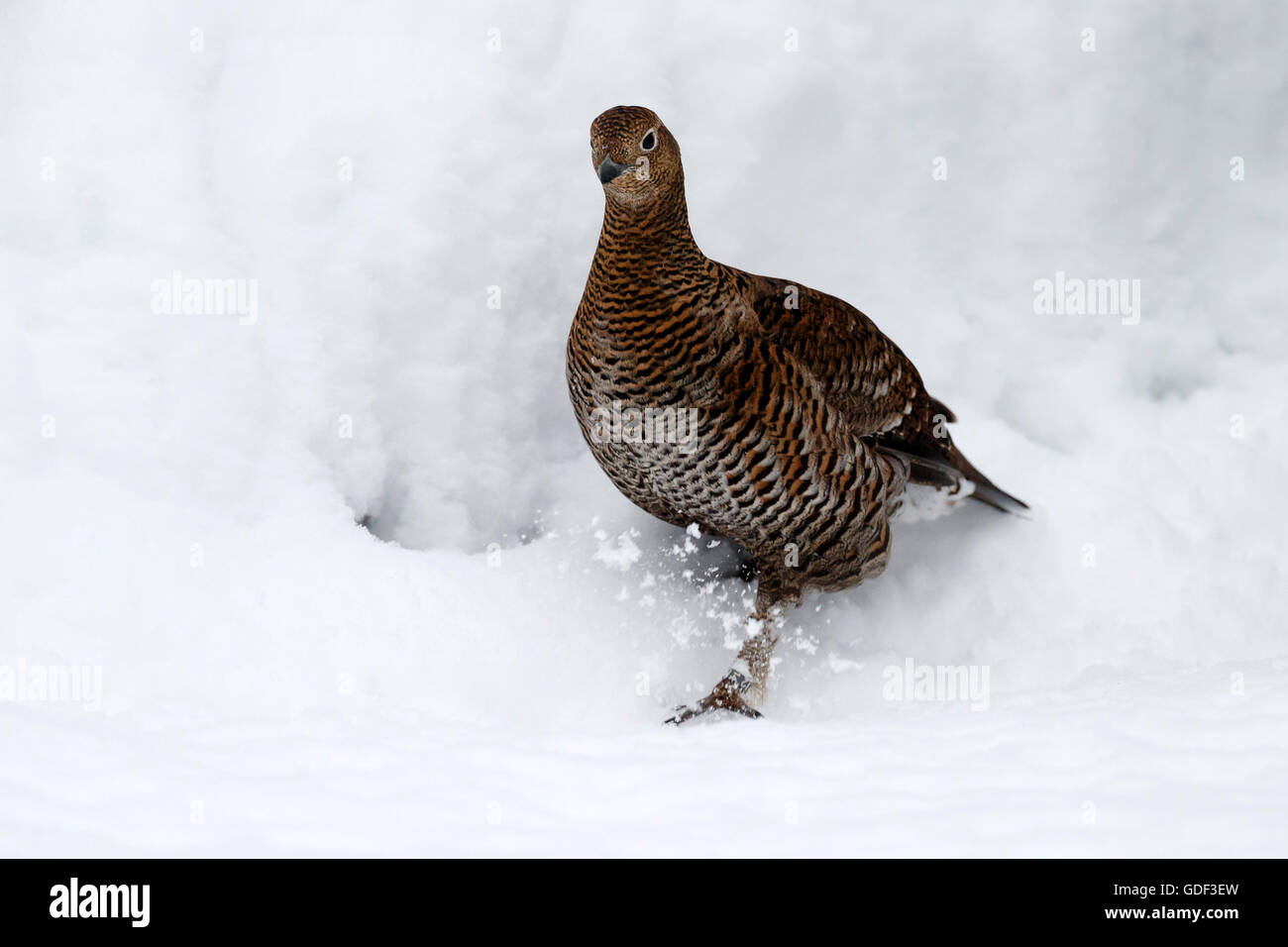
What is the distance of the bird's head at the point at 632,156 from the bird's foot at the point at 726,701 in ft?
5.49

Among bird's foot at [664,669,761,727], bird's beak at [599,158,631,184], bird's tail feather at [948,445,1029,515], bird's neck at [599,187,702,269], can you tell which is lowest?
bird's foot at [664,669,761,727]

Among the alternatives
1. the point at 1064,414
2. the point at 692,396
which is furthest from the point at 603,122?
the point at 1064,414

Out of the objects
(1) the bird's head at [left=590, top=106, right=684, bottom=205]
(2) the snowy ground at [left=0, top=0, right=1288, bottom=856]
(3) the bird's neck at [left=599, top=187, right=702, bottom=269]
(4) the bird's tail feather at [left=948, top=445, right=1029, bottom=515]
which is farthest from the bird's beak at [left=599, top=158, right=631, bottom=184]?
(4) the bird's tail feather at [left=948, top=445, right=1029, bottom=515]

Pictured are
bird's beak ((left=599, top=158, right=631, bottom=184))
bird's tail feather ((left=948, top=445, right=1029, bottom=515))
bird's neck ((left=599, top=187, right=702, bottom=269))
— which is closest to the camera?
bird's beak ((left=599, top=158, right=631, bottom=184))

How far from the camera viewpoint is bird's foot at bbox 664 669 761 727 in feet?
13.1

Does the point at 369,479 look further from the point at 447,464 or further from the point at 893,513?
the point at 893,513

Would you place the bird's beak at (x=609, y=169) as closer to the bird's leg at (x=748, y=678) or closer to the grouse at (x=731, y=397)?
the grouse at (x=731, y=397)

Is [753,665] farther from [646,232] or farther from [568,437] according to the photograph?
[646,232]

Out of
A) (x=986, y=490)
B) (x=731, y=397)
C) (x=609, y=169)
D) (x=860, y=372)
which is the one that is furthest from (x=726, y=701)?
(x=609, y=169)

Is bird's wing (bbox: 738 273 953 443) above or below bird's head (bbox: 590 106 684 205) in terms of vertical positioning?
below

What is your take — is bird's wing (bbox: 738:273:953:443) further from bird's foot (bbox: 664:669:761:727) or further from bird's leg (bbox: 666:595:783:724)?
bird's foot (bbox: 664:669:761:727)

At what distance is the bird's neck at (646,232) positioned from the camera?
3.58m

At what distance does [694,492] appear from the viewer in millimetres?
3807

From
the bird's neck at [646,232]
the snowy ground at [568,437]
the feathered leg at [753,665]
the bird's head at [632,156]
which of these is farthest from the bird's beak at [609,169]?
the feathered leg at [753,665]
